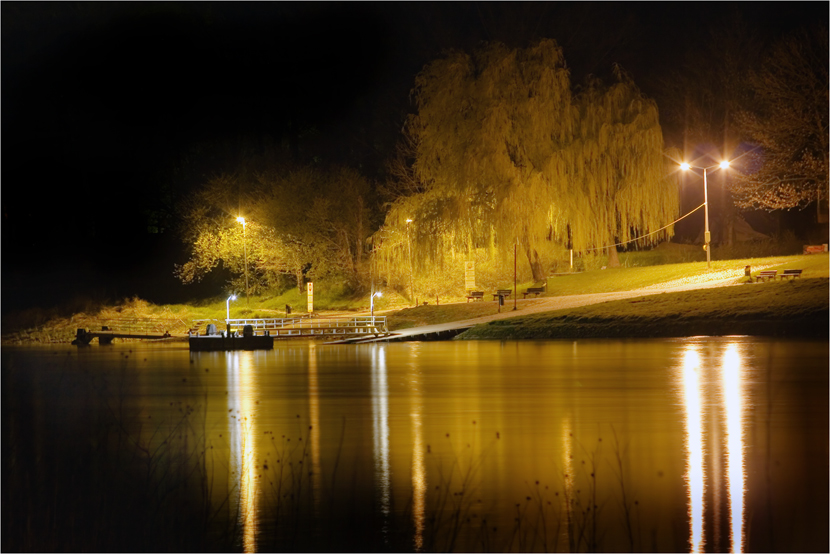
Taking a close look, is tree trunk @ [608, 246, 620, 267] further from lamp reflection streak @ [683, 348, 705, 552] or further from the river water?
lamp reflection streak @ [683, 348, 705, 552]

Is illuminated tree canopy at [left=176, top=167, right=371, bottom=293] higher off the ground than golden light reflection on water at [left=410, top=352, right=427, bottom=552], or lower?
higher

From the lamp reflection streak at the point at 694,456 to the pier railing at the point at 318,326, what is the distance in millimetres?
23407

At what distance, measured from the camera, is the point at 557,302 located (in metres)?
45.2

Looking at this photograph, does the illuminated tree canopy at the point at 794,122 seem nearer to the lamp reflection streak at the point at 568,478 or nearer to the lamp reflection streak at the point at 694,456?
the lamp reflection streak at the point at 694,456

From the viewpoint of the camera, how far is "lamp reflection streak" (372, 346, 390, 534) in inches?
452

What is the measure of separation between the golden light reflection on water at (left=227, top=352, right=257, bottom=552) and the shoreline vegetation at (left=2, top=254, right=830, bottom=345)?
16.4 meters

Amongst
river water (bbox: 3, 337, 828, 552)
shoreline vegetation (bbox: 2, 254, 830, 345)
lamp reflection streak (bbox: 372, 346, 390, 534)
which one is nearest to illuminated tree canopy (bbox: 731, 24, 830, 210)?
shoreline vegetation (bbox: 2, 254, 830, 345)

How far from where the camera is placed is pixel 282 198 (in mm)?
62500

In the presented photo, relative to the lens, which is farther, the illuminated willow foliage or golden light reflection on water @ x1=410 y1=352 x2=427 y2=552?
the illuminated willow foliage

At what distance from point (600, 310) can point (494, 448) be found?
25.6m

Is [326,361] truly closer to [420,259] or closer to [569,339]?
[569,339]

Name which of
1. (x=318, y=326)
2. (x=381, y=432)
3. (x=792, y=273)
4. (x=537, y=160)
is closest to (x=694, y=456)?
(x=381, y=432)

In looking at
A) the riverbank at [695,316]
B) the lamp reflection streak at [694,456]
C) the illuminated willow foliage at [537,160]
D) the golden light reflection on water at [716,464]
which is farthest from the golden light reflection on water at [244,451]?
the illuminated willow foliage at [537,160]

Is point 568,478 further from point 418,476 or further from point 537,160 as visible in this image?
point 537,160
